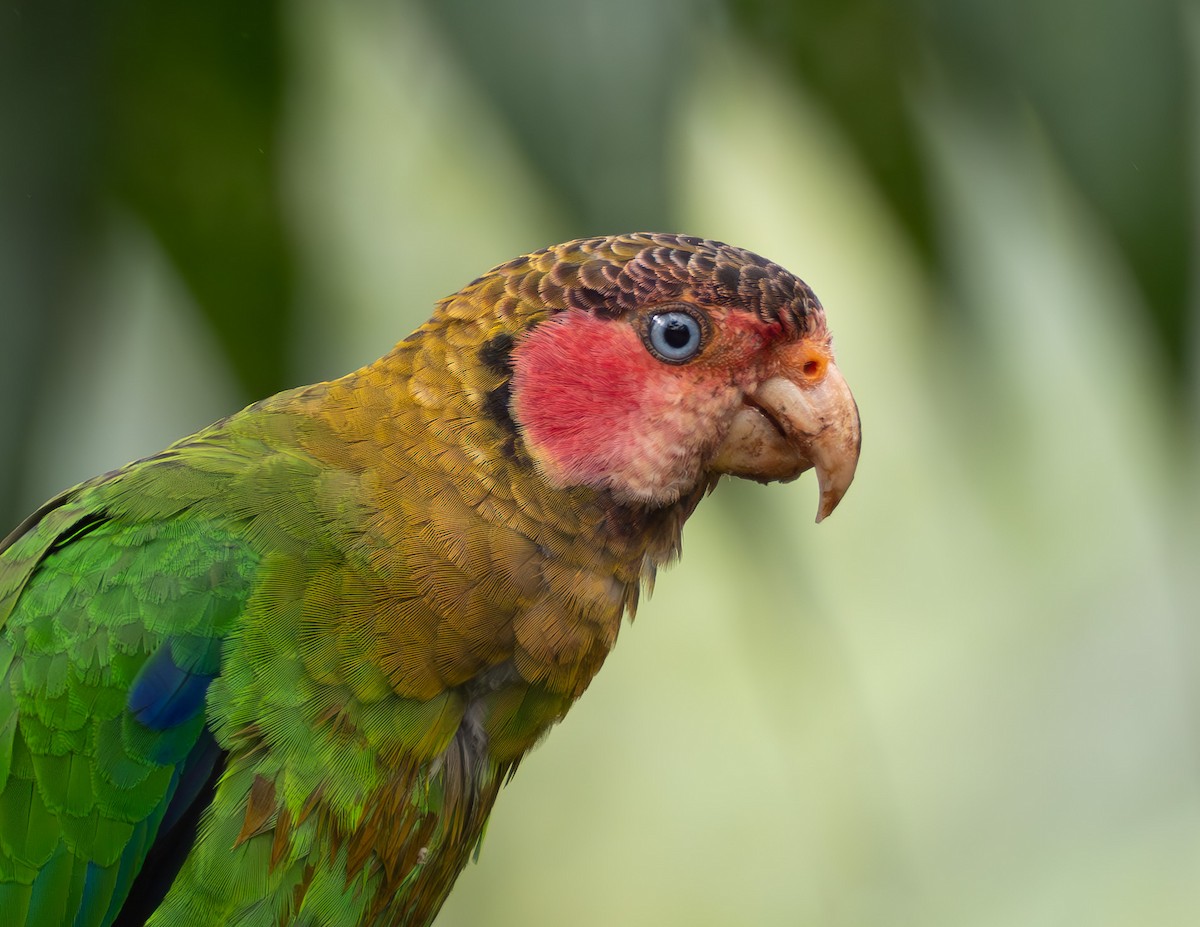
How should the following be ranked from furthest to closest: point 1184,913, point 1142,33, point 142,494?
point 1184,913
point 1142,33
point 142,494

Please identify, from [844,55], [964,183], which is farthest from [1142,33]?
[964,183]

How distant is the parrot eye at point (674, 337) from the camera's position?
1779 mm

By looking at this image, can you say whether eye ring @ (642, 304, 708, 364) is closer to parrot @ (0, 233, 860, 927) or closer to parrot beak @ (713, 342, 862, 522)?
parrot @ (0, 233, 860, 927)

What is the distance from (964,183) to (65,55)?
2.67 m

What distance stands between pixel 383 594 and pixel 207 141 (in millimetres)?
1788

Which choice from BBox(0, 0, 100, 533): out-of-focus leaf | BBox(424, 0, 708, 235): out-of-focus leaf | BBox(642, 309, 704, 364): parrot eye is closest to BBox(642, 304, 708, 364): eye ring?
BBox(642, 309, 704, 364): parrot eye

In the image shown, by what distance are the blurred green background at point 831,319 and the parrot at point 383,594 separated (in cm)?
99

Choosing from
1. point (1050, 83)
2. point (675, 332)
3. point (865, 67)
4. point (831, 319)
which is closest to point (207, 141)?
point (865, 67)

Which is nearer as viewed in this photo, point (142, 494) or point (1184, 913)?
point (142, 494)

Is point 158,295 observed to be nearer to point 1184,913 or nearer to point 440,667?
point 440,667

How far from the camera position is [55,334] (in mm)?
2996

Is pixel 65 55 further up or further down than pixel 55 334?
further up

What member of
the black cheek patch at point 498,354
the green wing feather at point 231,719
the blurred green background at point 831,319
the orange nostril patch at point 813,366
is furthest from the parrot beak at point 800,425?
the blurred green background at point 831,319

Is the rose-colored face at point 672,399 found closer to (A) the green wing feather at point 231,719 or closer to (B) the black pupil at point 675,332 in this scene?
(B) the black pupil at point 675,332
